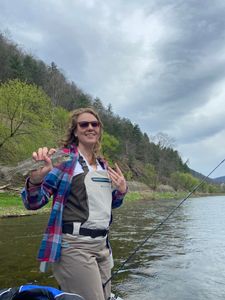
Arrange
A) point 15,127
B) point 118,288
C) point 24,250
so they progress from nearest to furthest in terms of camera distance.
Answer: point 118,288, point 24,250, point 15,127

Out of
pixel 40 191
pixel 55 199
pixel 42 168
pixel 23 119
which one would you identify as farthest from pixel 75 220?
pixel 23 119

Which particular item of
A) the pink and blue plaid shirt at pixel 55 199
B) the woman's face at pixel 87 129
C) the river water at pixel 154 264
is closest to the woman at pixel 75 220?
the pink and blue plaid shirt at pixel 55 199

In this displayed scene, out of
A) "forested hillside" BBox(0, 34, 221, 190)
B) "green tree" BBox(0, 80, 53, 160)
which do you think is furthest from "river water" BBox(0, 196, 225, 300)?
"green tree" BBox(0, 80, 53, 160)

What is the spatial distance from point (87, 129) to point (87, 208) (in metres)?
0.89

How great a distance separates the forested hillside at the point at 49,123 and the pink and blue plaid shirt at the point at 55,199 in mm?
1035

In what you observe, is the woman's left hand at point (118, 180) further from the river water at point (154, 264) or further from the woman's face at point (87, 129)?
the river water at point (154, 264)

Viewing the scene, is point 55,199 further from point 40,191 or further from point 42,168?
point 42,168

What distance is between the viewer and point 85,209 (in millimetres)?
3611

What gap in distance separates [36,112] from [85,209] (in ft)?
115

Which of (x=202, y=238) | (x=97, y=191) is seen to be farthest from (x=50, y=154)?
(x=202, y=238)

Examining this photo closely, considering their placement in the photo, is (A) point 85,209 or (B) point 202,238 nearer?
(A) point 85,209

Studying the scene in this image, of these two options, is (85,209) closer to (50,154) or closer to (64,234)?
(64,234)

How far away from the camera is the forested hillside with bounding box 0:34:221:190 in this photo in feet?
119

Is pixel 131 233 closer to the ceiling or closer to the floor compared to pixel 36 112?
closer to the floor
